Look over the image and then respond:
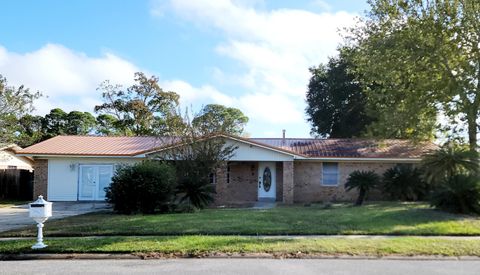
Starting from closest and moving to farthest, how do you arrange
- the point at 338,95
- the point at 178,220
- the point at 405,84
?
1. the point at 178,220
2. the point at 405,84
3. the point at 338,95

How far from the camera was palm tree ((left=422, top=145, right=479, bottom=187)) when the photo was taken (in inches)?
736

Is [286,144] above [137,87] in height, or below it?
below

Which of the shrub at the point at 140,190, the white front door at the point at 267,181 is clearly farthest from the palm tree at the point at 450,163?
the shrub at the point at 140,190

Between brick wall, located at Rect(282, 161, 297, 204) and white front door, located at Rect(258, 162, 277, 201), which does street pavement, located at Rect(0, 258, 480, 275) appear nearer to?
brick wall, located at Rect(282, 161, 297, 204)

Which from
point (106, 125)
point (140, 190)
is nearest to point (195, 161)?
point (140, 190)

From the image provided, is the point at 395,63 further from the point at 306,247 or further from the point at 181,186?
the point at 306,247

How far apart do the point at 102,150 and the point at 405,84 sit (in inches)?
665

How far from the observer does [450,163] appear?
62.1ft

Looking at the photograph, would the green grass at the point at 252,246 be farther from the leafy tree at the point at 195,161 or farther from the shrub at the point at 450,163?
the leafy tree at the point at 195,161

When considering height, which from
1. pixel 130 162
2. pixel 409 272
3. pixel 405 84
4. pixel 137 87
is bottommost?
pixel 409 272

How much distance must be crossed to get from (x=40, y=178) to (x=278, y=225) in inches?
698

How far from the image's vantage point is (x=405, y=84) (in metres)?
25.1

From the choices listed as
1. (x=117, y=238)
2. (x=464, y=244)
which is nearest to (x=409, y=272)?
(x=464, y=244)

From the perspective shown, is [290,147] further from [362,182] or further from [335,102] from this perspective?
[335,102]
